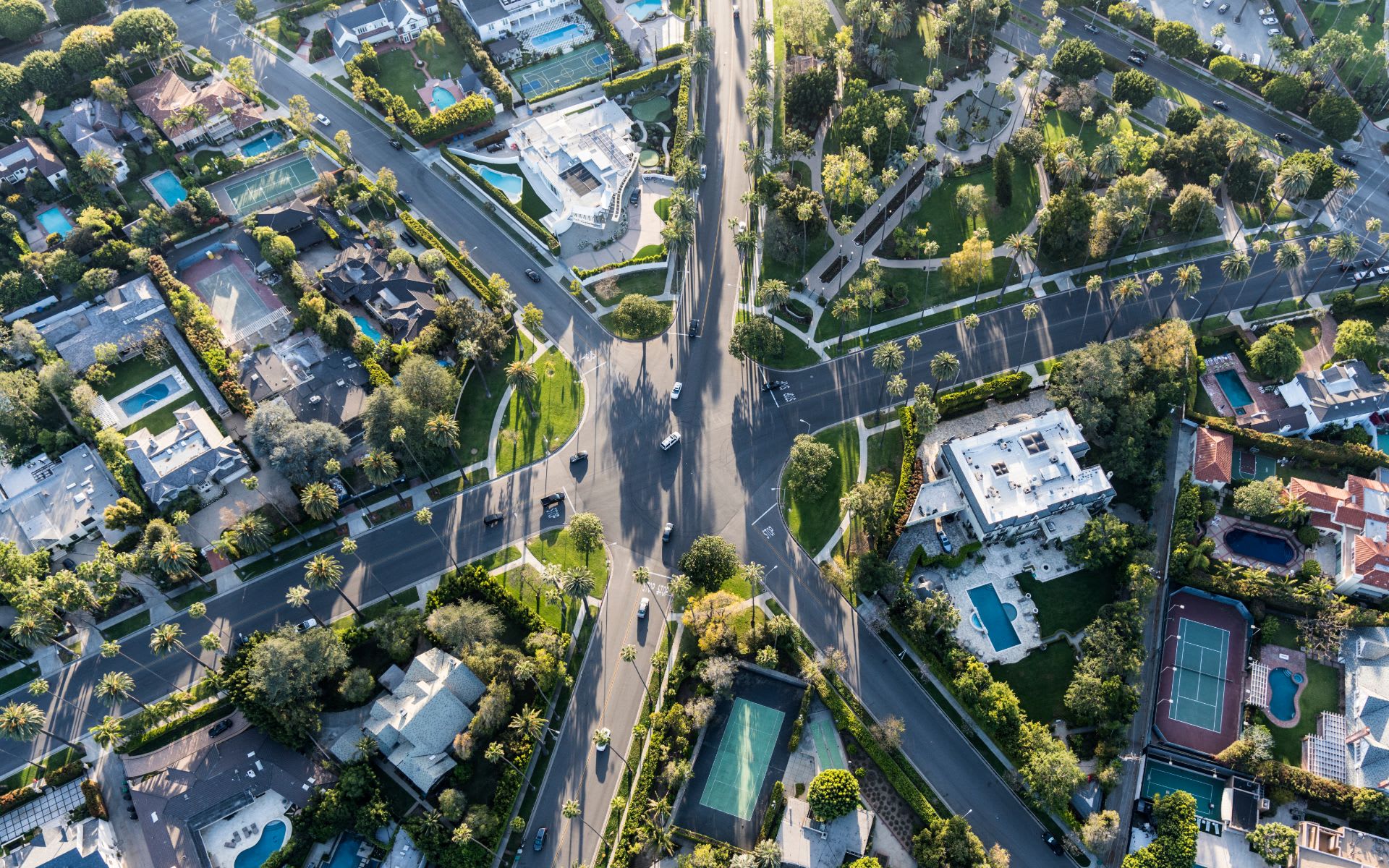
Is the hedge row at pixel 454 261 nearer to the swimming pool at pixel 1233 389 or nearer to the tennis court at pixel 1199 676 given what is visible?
the tennis court at pixel 1199 676

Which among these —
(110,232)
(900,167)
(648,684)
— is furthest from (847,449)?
(110,232)

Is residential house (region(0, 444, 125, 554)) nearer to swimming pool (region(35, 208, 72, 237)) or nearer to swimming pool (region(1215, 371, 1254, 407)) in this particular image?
swimming pool (region(35, 208, 72, 237))

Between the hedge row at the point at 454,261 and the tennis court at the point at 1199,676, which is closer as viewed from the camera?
the tennis court at the point at 1199,676

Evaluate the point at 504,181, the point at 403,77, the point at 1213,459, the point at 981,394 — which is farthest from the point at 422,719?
the point at 403,77

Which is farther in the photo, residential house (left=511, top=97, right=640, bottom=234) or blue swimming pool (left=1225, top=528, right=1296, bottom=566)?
residential house (left=511, top=97, right=640, bottom=234)

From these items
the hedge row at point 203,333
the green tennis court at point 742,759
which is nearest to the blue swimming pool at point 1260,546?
the green tennis court at point 742,759

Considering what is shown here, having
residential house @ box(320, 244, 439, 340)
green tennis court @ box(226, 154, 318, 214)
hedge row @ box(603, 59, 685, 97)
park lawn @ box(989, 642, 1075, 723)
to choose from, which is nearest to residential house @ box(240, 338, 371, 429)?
residential house @ box(320, 244, 439, 340)
